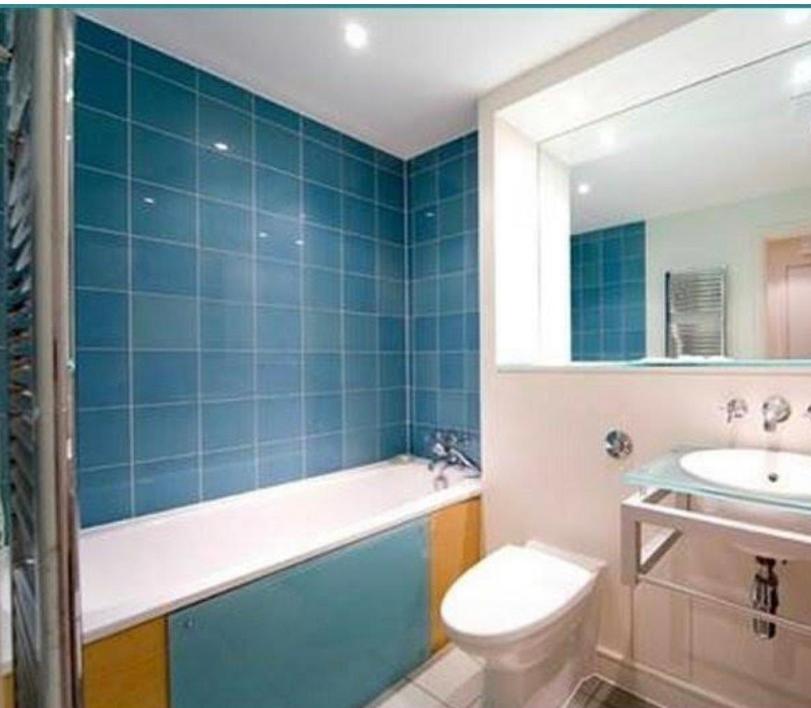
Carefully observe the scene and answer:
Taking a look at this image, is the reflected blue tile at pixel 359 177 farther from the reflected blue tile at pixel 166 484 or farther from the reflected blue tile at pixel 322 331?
the reflected blue tile at pixel 166 484

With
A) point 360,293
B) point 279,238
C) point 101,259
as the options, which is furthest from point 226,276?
point 360,293

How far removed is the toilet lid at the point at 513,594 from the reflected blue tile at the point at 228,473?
104cm

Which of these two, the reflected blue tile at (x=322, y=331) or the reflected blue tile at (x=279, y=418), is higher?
the reflected blue tile at (x=322, y=331)

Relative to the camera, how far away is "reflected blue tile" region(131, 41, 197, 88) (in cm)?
183

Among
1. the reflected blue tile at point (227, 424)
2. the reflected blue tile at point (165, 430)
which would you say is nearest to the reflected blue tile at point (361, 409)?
the reflected blue tile at point (227, 424)

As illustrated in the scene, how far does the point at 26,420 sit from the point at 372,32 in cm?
181

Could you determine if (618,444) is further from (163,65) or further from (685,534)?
(163,65)

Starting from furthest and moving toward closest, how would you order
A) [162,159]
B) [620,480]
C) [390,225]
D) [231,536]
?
[390,225]
[231,536]
[162,159]
[620,480]

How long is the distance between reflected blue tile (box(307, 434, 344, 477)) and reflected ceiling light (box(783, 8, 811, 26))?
229 cm

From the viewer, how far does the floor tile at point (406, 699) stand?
1.68 m

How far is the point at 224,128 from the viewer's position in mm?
2078

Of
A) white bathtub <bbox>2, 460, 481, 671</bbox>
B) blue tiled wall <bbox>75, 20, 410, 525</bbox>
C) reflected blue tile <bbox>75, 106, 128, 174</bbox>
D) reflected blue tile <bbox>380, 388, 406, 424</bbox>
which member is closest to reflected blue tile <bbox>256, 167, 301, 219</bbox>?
blue tiled wall <bbox>75, 20, 410, 525</bbox>

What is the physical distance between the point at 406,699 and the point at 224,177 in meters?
2.10

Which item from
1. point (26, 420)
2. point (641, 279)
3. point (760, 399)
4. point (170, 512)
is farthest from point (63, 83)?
point (641, 279)
